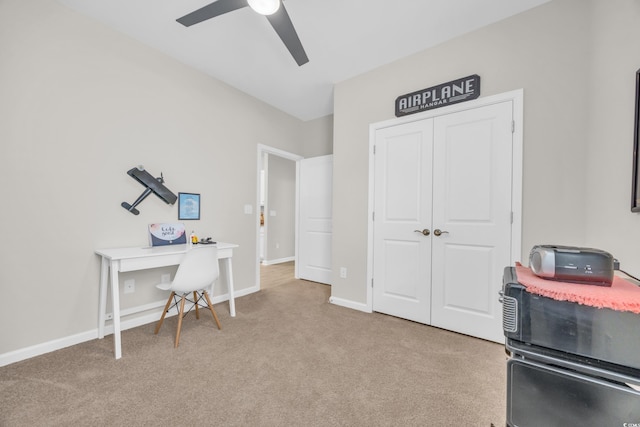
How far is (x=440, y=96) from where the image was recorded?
2363mm

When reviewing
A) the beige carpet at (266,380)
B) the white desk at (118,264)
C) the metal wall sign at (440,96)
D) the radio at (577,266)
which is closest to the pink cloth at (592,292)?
the radio at (577,266)

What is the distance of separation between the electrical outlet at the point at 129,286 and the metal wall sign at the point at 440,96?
311cm

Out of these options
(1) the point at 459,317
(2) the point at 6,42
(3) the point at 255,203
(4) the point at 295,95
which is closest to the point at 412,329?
(1) the point at 459,317

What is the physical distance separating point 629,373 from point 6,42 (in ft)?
12.0

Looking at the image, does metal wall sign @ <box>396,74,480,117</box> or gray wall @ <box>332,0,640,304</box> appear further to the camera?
metal wall sign @ <box>396,74,480,117</box>

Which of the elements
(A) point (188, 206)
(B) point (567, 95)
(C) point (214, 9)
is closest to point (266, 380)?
(A) point (188, 206)

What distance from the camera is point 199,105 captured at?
2885mm

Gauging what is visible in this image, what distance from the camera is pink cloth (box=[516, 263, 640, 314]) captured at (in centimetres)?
70

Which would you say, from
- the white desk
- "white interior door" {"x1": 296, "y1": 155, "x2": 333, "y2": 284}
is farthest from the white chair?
"white interior door" {"x1": 296, "y1": 155, "x2": 333, "y2": 284}

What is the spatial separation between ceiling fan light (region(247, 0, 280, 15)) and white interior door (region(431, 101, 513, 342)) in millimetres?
1680

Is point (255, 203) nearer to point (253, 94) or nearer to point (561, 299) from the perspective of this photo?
point (253, 94)

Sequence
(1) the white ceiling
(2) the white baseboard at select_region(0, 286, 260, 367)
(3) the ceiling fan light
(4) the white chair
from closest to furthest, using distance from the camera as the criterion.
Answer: (3) the ceiling fan light → (2) the white baseboard at select_region(0, 286, 260, 367) → (1) the white ceiling → (4) the white chair

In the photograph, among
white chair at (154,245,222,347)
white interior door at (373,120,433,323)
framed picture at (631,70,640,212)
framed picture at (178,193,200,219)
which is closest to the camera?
framed picture at (631,70,640,212)

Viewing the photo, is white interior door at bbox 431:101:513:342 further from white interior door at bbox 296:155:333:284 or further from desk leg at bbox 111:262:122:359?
desk leg at bbox 111:262:122:359
